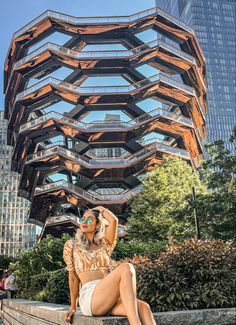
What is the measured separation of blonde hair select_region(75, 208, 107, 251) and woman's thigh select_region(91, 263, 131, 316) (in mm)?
540

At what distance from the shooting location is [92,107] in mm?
48000

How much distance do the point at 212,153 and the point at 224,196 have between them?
286cm

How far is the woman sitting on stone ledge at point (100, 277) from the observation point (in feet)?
12.3

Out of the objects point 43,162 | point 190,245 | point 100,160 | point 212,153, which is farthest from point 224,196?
point 43,162

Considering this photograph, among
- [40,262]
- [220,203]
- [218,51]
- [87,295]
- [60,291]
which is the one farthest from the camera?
[218,51]

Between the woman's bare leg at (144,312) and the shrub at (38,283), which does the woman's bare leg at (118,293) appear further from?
the shrub at (38,283)

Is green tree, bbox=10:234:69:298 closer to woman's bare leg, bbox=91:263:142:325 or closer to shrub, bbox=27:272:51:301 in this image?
shrub, bbox=27:272:51:301

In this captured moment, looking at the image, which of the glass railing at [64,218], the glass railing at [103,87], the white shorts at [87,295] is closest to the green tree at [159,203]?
the glass railing at [64,218]

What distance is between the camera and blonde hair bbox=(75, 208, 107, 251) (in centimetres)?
440

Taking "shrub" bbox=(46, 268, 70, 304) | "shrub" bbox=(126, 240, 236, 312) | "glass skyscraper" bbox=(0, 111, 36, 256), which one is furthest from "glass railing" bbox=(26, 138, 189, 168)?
"glass skyscraper" bbox=(0, 111, 36, 256)

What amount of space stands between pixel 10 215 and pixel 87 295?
154681 millimetres

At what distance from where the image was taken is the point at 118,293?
3.89m

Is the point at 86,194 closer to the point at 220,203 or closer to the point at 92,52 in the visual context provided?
the point at 92,52

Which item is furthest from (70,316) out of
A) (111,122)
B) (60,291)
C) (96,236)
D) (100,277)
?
(111,122)
